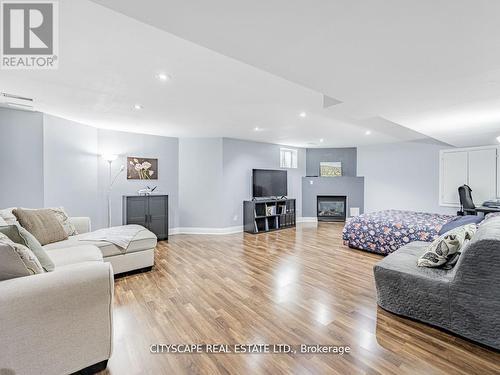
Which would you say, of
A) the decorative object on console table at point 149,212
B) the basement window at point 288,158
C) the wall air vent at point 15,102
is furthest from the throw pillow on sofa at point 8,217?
the basement window at point 288,158

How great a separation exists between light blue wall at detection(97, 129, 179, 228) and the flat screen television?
6.52 feet

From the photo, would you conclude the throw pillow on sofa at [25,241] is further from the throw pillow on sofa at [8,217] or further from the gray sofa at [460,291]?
the gray sofa at [460,291]

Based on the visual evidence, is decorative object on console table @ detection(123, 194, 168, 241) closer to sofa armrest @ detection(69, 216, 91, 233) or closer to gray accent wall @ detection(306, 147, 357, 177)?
sofa armrest @ detection(69, 216, 91, 233)

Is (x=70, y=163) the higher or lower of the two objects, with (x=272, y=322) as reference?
higher

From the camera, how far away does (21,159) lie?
345cm

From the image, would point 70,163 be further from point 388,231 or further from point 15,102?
point 388,231

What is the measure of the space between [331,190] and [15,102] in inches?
281

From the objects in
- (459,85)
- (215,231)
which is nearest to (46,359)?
(459,85)

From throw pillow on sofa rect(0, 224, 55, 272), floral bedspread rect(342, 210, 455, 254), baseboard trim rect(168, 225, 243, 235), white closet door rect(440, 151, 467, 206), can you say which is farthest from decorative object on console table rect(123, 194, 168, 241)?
white closet door rect(440, 151, 467, 206)

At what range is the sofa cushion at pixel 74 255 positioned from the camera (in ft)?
7.03

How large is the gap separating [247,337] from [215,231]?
377cm

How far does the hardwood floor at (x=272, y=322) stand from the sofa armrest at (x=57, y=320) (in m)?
0.27

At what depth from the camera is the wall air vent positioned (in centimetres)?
287

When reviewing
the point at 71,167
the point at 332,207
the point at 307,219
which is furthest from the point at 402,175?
the point at 71,167
